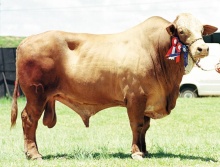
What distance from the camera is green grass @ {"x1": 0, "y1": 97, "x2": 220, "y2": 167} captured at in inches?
264

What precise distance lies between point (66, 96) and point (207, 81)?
48.5ft

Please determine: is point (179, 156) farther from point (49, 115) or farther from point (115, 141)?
point (115, 141)

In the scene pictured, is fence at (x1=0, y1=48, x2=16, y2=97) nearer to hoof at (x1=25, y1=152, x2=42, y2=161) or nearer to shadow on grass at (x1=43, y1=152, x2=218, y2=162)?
shadow on grass at (x1=43, y1=152, x2=218, y2=162)

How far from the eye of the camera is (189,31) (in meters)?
6.62

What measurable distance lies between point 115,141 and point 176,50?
295 cm

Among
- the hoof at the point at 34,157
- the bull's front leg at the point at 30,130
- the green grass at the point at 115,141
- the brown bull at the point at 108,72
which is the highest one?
the brown bull at the point at 108,72

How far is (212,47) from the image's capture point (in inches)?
821

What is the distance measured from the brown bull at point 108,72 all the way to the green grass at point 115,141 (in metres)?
0.41

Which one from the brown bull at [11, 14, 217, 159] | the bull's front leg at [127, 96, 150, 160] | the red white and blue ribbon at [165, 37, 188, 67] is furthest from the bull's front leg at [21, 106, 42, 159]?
the red white and blue ribbon at [165, 37, 188, 67]

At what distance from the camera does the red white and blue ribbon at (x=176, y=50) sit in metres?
6.67

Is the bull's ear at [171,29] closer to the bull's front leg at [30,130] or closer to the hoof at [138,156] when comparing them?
the hoof at [138,156]

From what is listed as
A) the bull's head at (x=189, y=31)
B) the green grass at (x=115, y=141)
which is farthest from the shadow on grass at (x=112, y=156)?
the bull's head at (x=189, y=31)

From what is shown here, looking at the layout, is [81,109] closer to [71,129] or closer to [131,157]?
[131,157]

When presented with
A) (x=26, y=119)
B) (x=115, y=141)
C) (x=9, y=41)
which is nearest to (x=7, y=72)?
(x=115, y=141)
